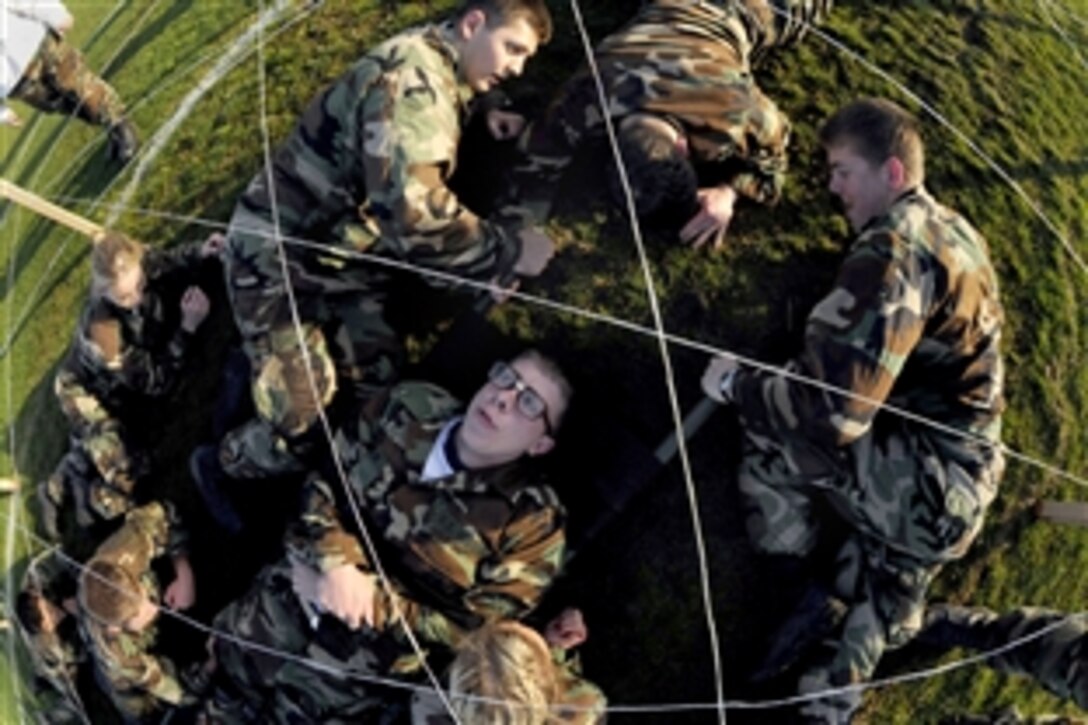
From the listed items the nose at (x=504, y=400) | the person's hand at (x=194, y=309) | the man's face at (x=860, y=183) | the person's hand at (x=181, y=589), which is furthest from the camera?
the person's hand at (x=194, y=309)

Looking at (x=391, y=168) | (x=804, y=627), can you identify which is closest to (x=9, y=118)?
(x=391, y=168)

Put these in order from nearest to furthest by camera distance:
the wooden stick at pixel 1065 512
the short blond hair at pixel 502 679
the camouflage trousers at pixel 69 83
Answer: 1. the short blond hair at pixel 502 679
2. the wooden stick at pixel 1065 512
3. the camouflage trousers at pixel 69 83

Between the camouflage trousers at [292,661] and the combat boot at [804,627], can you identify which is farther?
the camouflage trousers at [292,661]

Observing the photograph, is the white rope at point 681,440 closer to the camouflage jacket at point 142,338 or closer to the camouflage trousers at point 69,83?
the camouflage jacket at point 142,338

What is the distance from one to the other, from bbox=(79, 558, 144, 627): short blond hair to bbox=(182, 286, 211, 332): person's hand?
1.37 m

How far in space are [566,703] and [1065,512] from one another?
2.67 m

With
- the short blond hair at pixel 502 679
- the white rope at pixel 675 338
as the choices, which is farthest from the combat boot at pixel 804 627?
the short blond hair at pixel 502 679

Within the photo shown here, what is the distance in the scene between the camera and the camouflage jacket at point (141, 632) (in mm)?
5375

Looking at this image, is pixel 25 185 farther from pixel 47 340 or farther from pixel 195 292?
pixel 195 292

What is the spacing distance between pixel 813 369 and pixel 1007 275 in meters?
1.77

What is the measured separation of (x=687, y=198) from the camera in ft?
15.4

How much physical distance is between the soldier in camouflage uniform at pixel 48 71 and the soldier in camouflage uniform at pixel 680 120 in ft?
14.4

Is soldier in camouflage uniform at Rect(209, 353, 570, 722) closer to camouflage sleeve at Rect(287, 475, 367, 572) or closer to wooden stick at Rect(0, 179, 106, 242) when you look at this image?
camouflage sleeve at Rect(287, 475, 367, 572)

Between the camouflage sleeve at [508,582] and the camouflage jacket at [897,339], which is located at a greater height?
the camouflage jacket at [897,339]
